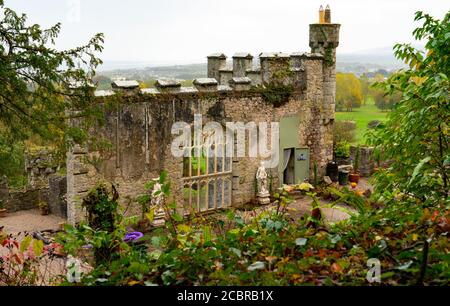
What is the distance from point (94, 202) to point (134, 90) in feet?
22.4

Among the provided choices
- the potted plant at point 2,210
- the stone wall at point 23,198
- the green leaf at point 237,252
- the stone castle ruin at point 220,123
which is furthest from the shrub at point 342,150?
the green leaf at point 237,252

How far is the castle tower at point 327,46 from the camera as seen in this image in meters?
19.2

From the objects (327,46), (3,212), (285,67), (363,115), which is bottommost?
(363,115)

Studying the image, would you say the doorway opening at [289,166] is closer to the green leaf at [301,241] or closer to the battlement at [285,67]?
the battlement at [285,67]

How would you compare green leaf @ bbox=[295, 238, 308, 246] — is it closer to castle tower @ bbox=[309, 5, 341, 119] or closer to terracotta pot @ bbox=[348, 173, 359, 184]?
castle tower @ bbox=[309, 5, 341, 119]

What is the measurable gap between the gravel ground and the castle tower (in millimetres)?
9029

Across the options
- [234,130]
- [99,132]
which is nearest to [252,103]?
[234,130]

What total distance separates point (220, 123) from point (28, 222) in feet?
19.2

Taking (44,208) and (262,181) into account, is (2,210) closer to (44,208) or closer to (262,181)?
(44,208)

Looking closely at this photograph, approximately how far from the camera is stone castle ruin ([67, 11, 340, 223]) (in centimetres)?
1488

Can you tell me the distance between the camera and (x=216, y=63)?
742 inches

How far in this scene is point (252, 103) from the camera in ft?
57.7

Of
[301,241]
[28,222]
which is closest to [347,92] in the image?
[28,222]
